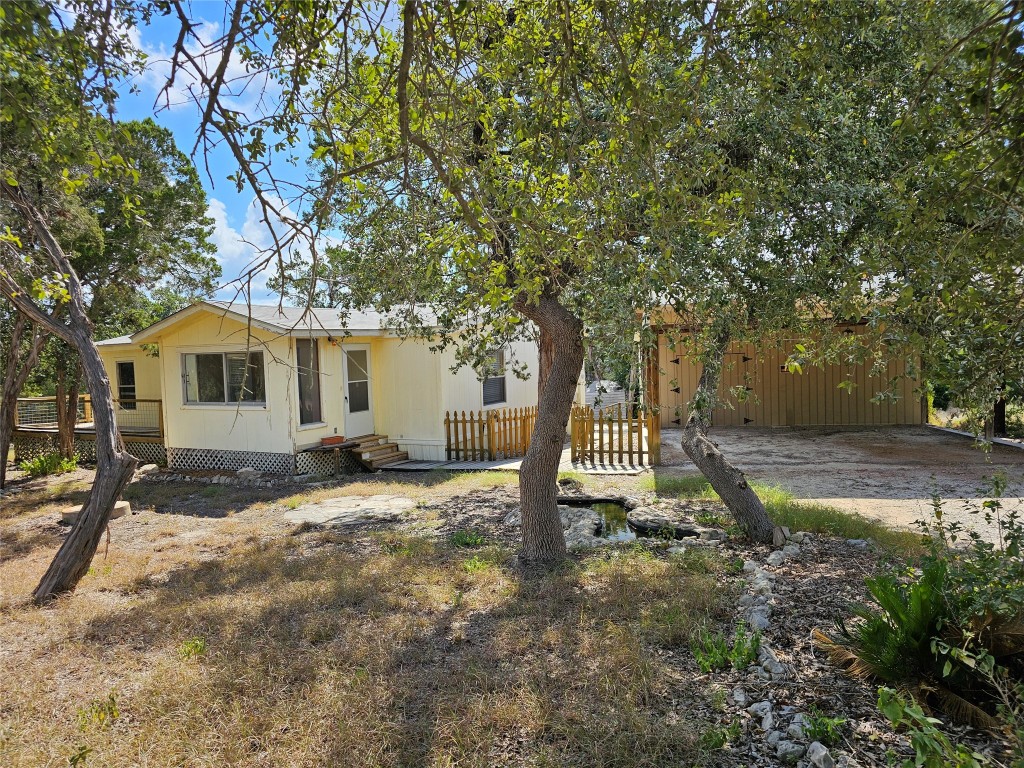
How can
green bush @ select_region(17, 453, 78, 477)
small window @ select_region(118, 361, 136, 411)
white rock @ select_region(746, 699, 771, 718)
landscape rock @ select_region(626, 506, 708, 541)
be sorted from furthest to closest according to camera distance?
small window @ select_region(118, 361, 136, 411) < green bush @ select_region(17, 453, 78, 477) < landscape rock @ select_region(626, 506, 708, 541) < white rock @ select_region(746, 699, 771, 718)

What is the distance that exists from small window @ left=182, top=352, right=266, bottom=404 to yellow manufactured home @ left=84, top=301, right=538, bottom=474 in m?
0.02

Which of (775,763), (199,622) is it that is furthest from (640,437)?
(775,763)

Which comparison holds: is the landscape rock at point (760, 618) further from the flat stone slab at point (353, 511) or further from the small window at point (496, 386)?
the small window at point (496, 386)

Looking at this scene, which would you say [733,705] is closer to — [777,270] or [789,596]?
[789,596]

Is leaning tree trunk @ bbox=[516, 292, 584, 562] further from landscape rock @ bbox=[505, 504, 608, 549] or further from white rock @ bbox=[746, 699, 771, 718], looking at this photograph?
white rock @ bbox=[746, 699, 771, 718]

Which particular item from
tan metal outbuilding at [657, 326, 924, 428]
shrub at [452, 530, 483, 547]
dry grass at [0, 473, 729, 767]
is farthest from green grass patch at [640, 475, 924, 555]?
tan metal outbuilding at [657, 326, 924, 428]

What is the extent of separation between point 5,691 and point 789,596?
5.06 meters

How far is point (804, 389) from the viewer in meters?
18.7

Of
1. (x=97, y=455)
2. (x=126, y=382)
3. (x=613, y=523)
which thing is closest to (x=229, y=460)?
(x=126, y=382)

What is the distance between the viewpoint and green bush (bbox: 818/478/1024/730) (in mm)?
2938

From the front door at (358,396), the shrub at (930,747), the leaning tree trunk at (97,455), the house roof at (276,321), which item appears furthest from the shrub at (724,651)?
the front door at (358,396)

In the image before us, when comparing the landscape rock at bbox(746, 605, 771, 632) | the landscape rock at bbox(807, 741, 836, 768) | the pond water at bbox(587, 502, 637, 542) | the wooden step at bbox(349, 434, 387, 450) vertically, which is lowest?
the pond water at bbox(587, 502, 637, 542)

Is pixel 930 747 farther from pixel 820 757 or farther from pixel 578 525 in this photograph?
pixel 578 525

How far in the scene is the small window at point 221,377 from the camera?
1352 cm
